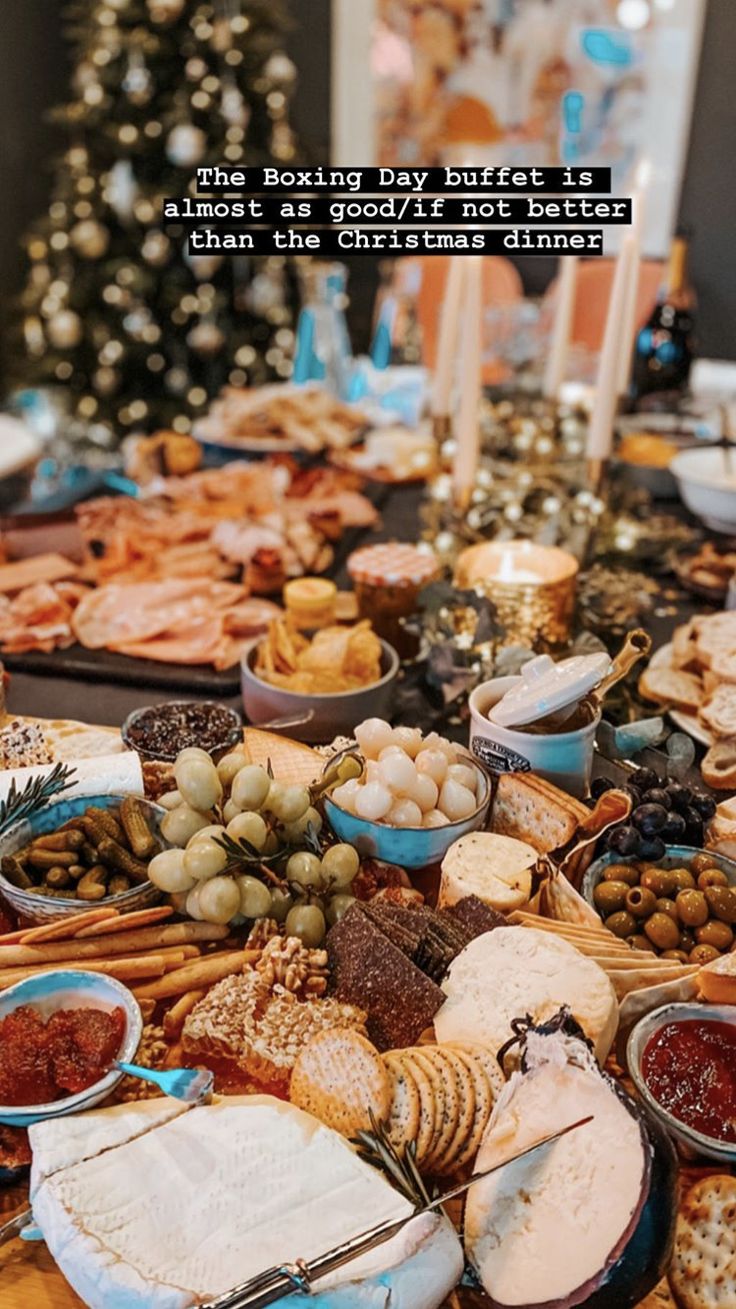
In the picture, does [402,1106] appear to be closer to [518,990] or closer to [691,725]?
[518,990]

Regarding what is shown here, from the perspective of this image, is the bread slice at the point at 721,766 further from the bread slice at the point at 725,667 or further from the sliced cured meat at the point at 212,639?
the sliced cured meat at the point at 212,639

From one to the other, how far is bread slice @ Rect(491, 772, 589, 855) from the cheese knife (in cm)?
47

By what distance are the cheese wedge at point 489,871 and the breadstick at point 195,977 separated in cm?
23

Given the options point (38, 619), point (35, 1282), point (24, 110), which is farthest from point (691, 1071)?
point (24, 110)

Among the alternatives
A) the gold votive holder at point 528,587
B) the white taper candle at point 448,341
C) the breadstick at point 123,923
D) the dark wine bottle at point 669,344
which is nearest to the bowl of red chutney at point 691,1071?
the breadstick at point 123,923

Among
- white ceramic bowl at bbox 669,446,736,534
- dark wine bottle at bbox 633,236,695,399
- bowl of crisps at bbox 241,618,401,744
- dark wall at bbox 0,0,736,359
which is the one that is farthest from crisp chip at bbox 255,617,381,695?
dark wall at bbox 0,0,736,359

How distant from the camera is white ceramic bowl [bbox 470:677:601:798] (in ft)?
4.18

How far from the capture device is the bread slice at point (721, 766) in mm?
1428

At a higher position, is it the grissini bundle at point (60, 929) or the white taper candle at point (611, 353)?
the white taper candle at point (611, 353)

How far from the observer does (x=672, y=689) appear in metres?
1.63

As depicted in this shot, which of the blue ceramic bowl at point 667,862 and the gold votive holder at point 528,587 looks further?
the gold votive holder at point 528,587

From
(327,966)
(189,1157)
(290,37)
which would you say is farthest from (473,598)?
(290,37)

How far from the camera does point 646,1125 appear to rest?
2.88 feet

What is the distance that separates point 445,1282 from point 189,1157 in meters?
0.23
